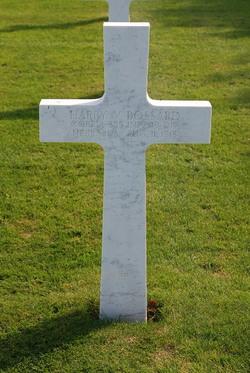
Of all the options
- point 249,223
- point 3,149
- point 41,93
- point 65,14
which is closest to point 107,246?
point 249,223

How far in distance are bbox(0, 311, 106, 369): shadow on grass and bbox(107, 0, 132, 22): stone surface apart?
410 centimetres

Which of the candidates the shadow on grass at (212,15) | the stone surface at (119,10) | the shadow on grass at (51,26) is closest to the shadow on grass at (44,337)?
the stone surface at (119,10)

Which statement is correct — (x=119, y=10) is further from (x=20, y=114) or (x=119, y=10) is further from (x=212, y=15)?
(x=212, y=15)

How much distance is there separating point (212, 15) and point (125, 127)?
9462 mm

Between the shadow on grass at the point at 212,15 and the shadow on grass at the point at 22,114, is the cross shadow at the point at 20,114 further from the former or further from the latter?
the shadow on grass at the point at 212,15

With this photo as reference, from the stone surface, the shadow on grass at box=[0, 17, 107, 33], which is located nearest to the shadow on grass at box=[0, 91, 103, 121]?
the stone surface

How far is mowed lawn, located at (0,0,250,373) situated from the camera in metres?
3.73

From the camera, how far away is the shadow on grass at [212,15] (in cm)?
1146

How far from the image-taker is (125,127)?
11.5ft

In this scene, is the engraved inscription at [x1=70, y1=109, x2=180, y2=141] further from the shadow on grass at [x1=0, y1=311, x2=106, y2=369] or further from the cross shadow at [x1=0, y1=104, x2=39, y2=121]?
the cross shadow at [x1=0, y1=104, x2=39, y2=121]

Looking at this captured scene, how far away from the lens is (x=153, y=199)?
5.57 m

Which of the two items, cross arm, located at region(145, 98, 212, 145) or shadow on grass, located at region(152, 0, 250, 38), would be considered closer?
cross arm, located at region(145, 98, 212, 145)

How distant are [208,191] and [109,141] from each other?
2324 mm

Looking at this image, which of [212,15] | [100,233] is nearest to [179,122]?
[100,233]
